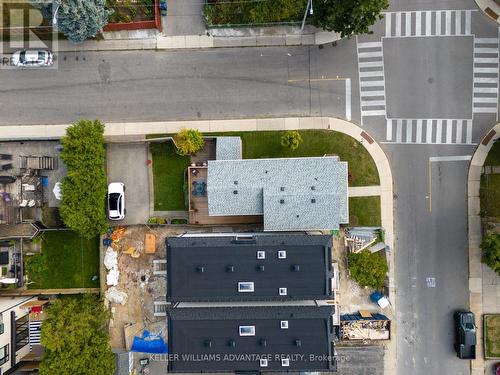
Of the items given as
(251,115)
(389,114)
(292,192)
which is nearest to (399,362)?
(292,192)

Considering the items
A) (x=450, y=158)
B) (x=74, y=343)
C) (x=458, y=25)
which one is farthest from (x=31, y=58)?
(x=450, y=158)

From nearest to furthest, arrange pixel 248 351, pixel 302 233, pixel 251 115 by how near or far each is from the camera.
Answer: pixel 248 351 < pixel 302 233 < pixel 251 115

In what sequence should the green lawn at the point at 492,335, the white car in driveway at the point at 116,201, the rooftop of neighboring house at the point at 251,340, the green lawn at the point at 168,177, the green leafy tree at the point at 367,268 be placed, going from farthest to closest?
the green lawn at the point at 168,177, the green lawn at the point at 492,335, the white car in driveway at the point at 116,201, the green leafy tree at the point at 367,268, the rooftop of neighboring house at the point at 251,340

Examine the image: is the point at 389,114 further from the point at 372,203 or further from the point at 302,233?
the point at 302,233

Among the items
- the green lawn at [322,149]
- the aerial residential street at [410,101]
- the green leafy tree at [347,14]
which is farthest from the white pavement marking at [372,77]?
the green lawn at [322,149]

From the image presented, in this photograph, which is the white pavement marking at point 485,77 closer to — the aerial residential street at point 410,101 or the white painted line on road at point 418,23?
the aerial residential street at point 410,101

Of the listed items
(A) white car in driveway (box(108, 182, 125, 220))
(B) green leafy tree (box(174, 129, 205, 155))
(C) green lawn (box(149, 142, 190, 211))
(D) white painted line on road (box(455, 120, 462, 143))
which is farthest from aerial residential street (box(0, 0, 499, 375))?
(A) white car in driveway (box(108, 182, 125, 220))
